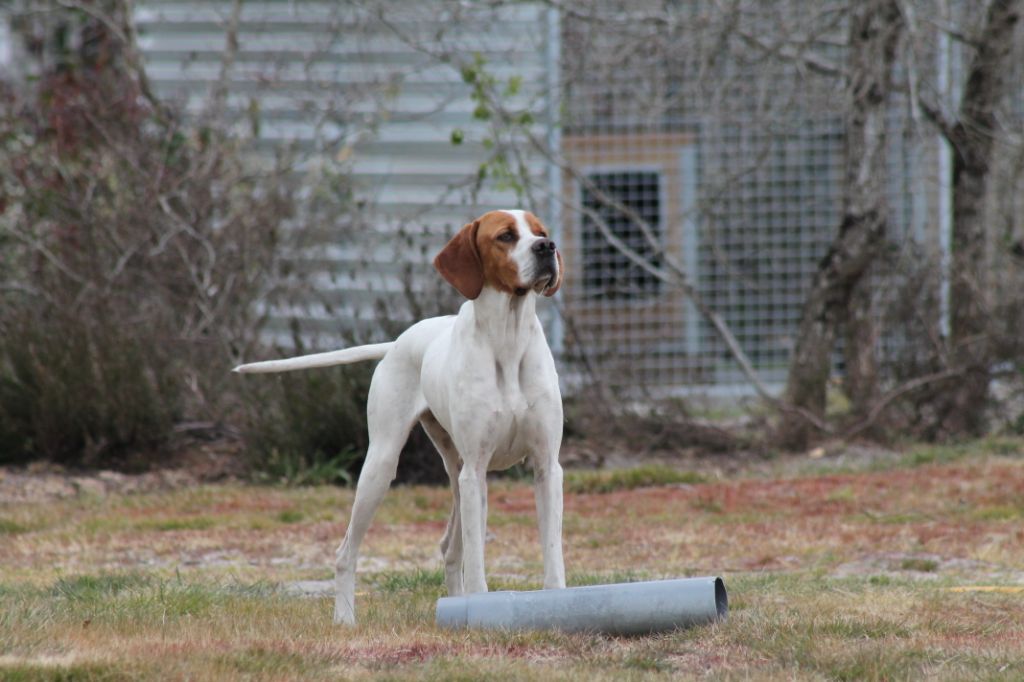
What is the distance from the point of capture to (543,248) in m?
4.73

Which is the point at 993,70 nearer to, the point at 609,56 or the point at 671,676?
the point at 609,56

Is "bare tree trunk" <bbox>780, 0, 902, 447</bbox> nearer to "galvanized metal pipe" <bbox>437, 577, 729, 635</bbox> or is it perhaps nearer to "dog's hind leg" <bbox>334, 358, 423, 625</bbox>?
"dog's hind leg" <bbox>334, 358, 423, 625</bbox>

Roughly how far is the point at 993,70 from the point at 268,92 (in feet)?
21.9

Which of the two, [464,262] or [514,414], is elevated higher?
[464,262]

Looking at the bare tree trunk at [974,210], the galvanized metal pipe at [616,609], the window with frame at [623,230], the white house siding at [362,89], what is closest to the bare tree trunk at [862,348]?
the bare tree trunk at [974,210]

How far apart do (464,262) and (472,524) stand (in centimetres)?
88

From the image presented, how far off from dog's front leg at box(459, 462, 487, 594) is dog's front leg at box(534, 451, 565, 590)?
7.9 inches

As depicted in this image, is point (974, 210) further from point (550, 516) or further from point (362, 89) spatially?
point (550, 516)

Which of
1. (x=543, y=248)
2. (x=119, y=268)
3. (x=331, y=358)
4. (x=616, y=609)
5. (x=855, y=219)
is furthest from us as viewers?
(x=855, y=219)

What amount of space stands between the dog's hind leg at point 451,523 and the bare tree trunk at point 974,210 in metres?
6.35

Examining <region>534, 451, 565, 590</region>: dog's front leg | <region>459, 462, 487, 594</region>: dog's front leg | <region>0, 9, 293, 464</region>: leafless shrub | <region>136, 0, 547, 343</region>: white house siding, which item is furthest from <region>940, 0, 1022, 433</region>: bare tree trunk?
<region>459, 462, 487, 594</region>: dog's front leg

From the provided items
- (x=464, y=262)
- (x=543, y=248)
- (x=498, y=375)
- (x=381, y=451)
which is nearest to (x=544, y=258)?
(x=543, y=248)

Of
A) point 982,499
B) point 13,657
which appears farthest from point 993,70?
point 13,657

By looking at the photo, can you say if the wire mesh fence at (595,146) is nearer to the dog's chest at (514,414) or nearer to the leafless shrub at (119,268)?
the leafless shrub at (119,268)
